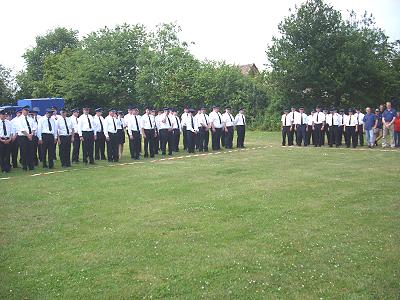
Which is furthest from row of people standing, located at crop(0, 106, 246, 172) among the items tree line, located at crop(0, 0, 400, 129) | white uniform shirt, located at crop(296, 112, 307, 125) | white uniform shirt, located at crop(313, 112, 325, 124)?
tree line, located at crop(0, 0, 400, 129)

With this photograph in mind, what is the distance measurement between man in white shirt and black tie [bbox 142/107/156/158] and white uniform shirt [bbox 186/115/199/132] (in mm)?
1926

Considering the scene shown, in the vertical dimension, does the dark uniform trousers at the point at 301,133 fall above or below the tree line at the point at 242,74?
below

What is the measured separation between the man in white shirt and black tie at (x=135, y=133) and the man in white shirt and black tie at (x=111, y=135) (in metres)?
0.97

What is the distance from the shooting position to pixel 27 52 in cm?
Result: 6084

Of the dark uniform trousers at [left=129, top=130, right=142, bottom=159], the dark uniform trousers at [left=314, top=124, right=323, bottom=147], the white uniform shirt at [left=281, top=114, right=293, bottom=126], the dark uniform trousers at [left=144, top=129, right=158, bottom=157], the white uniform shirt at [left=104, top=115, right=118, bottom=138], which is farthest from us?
the white uniform shirt at [left=281, top=114, right=293, bottom=126]

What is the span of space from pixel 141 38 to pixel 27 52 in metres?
24.2

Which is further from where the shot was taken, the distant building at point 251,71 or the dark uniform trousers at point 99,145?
the distant building at point 251,71

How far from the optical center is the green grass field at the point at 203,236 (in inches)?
207

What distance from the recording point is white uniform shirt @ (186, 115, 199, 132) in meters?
20.3

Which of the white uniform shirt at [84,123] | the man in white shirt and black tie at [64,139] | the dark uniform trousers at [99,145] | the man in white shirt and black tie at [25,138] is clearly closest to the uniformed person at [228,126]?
the dark uniform trousers at [99,145]

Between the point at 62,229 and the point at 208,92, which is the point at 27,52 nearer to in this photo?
the point at 208,92

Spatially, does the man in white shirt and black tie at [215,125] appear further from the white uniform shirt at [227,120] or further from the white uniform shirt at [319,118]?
the white uniform shirt at [319,118]

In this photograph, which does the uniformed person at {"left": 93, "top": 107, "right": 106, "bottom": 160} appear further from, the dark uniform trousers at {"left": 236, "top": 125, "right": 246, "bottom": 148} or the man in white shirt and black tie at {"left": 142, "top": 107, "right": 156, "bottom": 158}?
the dark uniform trousers at {"left": 236, "top": 125, "right": 246, "bottom": 148}

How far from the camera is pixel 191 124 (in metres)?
20.4
